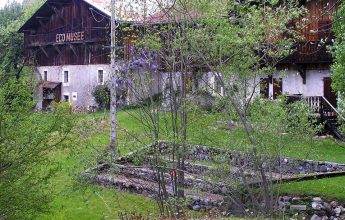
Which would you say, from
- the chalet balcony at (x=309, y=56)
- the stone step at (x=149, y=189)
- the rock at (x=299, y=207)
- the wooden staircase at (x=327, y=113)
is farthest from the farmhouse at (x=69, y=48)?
the rock at (x=299, y=207)

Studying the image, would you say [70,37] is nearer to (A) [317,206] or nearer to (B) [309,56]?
(B) [309,56]

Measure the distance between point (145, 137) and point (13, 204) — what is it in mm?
4362

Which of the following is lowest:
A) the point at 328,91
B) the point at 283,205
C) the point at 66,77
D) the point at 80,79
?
the point at 283,205

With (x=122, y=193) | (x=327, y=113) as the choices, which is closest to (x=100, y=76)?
(x=327, y=113)

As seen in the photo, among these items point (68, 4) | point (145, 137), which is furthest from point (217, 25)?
point (68, 4)

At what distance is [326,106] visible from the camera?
78.8 feet

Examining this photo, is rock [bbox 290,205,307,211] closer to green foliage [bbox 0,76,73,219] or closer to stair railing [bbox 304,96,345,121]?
green foliage [bbox 0,76,73,219]

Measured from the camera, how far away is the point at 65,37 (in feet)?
131

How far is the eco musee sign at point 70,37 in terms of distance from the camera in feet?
127

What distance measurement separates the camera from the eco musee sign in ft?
127

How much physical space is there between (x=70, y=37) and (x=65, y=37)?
576mm

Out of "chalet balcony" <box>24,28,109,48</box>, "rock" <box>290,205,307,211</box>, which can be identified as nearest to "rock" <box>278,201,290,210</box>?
"rock" <box>290,205,307,211</box>

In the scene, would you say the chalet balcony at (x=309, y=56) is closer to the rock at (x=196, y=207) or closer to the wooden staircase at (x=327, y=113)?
the wooden staircase at (x=327, y=113)

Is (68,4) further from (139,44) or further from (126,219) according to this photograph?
(126,219)
